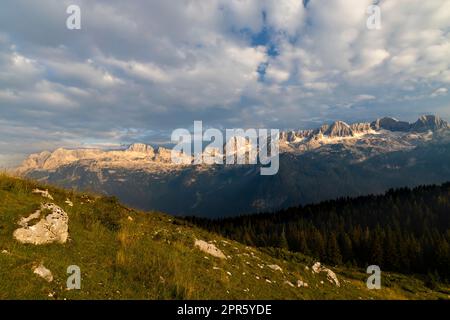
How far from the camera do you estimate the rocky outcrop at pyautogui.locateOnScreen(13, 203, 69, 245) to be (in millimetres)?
15828

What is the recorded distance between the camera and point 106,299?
44.2 feet

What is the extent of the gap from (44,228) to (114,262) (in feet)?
13.2

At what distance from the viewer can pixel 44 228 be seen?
53.8 ft

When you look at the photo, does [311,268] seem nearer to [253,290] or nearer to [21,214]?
[253,290]

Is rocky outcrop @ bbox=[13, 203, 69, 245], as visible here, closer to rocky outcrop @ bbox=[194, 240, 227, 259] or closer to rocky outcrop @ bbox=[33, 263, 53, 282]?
rocky outcrop @ bbox=[33, 263, 53, 282]

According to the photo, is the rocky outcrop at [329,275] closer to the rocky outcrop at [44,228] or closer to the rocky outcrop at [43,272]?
the rocky outcrop at [44,228]

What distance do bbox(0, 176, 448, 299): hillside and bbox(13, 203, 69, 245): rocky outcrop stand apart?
0.05 meters

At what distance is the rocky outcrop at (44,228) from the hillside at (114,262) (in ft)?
0.15

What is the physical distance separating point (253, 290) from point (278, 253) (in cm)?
2124

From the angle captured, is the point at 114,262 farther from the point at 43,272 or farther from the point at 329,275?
the point at 329,275

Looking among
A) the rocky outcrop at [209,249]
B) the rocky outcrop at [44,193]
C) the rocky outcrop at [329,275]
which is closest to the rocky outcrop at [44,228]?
the rocky outcrop at [44,193]

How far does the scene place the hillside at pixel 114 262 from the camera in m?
13.7

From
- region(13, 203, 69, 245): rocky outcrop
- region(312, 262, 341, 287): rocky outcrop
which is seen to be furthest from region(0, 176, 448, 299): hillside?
region(312, 262, 341, 287): rocky outcrop
